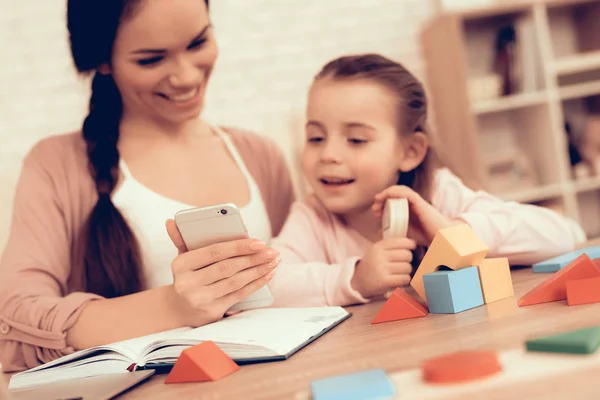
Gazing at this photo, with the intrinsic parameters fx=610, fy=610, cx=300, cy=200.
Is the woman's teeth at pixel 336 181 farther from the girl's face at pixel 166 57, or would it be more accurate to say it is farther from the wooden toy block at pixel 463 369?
the wooden toy block at pixel 463 369

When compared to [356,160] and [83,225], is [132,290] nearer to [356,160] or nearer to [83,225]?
[83,225]

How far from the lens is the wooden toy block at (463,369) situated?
0.51m

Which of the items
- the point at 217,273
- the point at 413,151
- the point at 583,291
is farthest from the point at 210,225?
the point at 413,151

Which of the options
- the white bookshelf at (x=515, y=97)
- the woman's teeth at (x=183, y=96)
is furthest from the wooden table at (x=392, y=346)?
the white bookshelf at (x=515, y=97)

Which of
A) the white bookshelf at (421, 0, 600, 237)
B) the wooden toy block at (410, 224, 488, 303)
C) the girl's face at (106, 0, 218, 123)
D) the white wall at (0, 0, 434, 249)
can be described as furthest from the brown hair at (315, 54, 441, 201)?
the white bookshelf at (421, 0, 600, 237)

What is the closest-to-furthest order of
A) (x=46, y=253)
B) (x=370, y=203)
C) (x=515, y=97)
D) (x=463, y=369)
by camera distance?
(x=463, y=369) < (x=46, y=253) < (x=370, y=203) < (x=515, y=97)

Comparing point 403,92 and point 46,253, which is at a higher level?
point 403,92

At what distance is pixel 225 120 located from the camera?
2812 mm

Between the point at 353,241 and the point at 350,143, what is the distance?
202 millimetres

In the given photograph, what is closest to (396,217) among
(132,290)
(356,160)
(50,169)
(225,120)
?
(356,160)

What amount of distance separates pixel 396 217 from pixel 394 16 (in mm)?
2215

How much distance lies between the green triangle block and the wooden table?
11mm

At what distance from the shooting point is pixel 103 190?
1.24m

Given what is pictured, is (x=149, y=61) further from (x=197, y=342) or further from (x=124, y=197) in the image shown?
(x=197, y=342)
